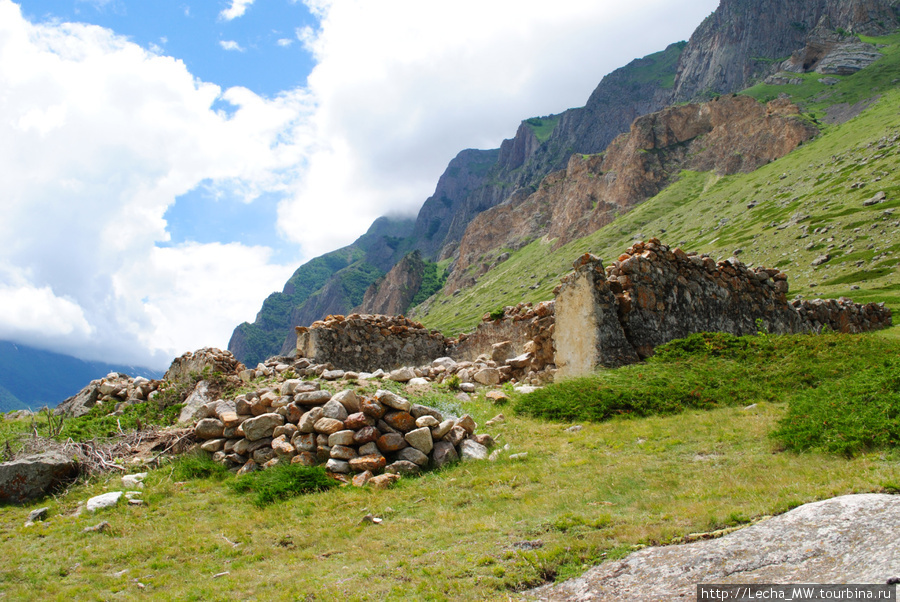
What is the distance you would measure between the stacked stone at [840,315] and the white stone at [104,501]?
20953mm

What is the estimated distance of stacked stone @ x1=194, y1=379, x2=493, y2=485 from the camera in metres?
7.29

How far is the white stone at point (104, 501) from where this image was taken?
21.7ft

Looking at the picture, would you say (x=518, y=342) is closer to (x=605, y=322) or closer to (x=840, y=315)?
(x=605, y=322)

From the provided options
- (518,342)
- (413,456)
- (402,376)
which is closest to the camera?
(413,456)

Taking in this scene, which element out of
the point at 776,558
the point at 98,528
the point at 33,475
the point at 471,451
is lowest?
the point at 776,558

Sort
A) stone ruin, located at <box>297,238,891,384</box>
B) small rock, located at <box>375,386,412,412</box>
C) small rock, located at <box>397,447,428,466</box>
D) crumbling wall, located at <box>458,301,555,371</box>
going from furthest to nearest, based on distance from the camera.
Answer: crumbling wall, located at <box>458,301,555,371</box> → stone ruin, located at <box>297,238,891,384</box> → small rock, located at <box>375,386,412,412</box> → small rock, located at <box>397,447,428,466</box>

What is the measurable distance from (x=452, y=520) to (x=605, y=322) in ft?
25.1

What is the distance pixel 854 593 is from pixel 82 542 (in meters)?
7.10

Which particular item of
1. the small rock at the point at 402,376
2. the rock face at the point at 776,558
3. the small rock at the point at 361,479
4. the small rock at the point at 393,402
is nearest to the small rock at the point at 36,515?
the small rock at the point at 361,479

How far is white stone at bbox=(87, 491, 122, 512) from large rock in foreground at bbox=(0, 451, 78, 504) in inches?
52.5

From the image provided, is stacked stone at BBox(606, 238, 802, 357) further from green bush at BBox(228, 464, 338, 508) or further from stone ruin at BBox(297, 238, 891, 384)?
green bush at BBox(228, 464, 338, 508)

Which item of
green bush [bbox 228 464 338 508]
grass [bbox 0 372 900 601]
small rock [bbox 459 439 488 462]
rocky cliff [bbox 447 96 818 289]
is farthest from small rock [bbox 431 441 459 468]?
rocky cliff [bbox 447 96 818 289]

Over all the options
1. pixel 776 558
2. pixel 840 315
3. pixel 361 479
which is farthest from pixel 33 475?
pixel 840 315

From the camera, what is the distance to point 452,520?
5367 millimetres
